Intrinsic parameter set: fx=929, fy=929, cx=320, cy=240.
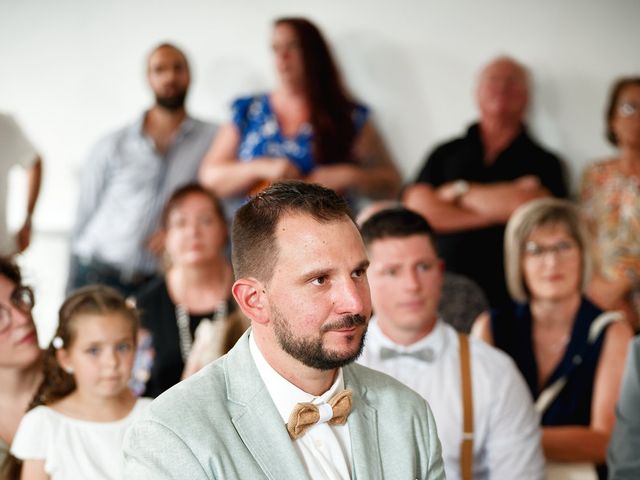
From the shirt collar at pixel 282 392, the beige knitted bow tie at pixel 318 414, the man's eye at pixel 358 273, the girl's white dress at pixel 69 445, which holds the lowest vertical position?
the girl's white dress at pixel 69 445

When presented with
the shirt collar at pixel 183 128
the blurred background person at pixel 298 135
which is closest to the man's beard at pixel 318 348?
the blurred background person at pixel 298 135

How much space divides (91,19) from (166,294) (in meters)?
2.44

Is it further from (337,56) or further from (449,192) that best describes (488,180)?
(337,56)

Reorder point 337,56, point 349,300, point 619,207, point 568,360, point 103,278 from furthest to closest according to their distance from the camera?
1. point 337,56
2. point 103,278
3. point 619,207
4. point 568,360
5. point 349,300

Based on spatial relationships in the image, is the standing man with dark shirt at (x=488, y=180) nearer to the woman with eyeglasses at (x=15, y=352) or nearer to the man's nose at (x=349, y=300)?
the woman with eyeglasses at (x=15, y=352)

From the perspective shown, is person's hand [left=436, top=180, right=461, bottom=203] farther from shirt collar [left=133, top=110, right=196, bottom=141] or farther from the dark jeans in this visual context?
the dark jeans

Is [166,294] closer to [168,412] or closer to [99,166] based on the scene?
[99,166]

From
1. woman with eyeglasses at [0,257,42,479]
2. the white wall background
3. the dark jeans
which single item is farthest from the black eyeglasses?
the dark jeans

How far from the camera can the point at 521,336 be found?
10.6ft

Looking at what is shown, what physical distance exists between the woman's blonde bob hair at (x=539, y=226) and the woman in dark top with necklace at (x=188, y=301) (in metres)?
0.99

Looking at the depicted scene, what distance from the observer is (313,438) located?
174 cm

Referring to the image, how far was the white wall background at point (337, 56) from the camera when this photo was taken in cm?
465

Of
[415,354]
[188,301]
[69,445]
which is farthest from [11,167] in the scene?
[415,354]

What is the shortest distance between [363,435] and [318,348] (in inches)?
8.4
